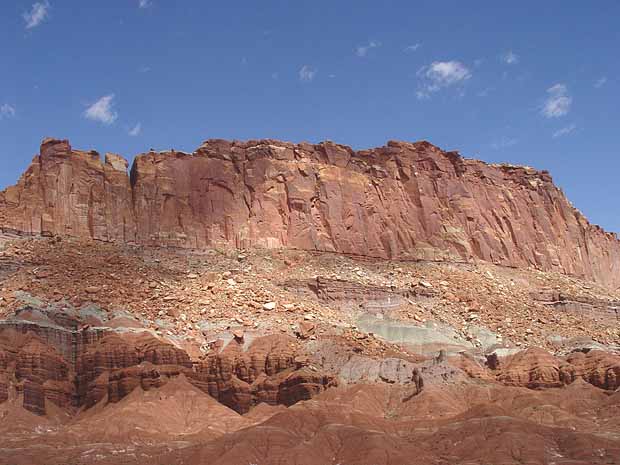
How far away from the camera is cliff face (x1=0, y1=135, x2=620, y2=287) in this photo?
10725cm

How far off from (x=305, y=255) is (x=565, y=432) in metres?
46.2

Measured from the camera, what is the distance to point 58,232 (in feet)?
341

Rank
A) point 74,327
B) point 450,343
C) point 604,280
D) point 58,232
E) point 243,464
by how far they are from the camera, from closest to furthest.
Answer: point 243,464 < point 74,327 < point 450,343 < point 58,232 < point 604,280

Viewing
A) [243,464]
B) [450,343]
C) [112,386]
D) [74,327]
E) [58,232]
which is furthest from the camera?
[58,232]

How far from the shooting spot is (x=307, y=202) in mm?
116688

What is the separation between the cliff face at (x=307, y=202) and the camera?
107250mm

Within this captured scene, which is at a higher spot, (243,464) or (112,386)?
(112,386)

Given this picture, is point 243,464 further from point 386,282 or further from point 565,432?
point 386,282

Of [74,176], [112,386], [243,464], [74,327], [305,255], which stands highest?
[74,176]

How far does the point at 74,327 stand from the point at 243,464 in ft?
87.5

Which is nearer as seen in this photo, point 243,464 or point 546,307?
point 243,464

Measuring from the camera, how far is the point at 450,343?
3720 inches

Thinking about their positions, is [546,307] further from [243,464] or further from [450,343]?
[243,464]

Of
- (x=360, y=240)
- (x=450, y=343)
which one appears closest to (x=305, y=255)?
(x=360, y=240)
